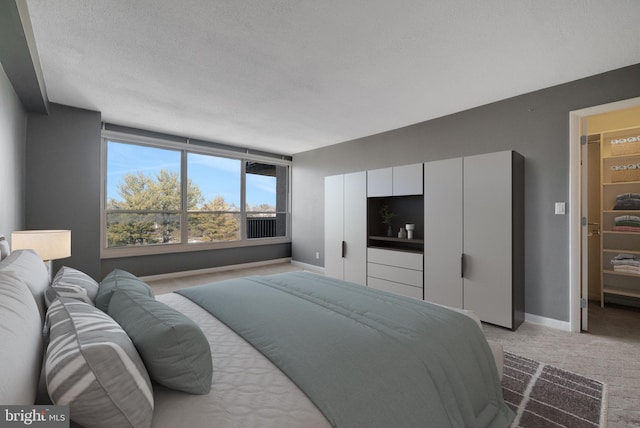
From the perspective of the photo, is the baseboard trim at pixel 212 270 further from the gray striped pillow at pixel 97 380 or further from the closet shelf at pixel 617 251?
the closet shelf at pixel 617 251

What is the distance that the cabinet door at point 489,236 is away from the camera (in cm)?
298

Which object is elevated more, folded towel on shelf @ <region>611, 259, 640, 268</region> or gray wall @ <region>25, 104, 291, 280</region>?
gray wall @ <region>25, 104, 291, 280</region>

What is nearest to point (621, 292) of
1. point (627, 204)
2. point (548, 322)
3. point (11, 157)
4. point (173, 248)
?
point (627, 204)

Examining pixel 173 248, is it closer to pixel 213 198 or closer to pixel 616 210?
pixel 213 198

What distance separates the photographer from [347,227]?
15.1ft

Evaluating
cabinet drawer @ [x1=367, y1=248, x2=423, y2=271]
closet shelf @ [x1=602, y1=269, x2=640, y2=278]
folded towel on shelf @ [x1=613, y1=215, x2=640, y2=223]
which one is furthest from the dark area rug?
folded towel on shelf @ [x1=613, y1=215, x2=640, y2=223]

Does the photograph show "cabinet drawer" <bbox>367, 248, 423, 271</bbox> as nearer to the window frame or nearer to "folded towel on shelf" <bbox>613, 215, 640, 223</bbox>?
"folded towel on shelf" <bbox>613, 215, 640, 223</bbox>

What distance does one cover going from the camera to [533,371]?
84.5 inches

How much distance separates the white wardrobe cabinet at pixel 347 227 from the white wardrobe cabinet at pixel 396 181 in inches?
5.9

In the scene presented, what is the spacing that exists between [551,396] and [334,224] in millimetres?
3358

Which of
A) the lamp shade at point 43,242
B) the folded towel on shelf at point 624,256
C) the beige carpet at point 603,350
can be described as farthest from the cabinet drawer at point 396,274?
the lamp shade at point 43,242

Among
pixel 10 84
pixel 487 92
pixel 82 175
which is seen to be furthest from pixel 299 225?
pixel 10 84

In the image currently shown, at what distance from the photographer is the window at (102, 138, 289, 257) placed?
458cm

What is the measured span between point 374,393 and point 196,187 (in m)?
5.11
